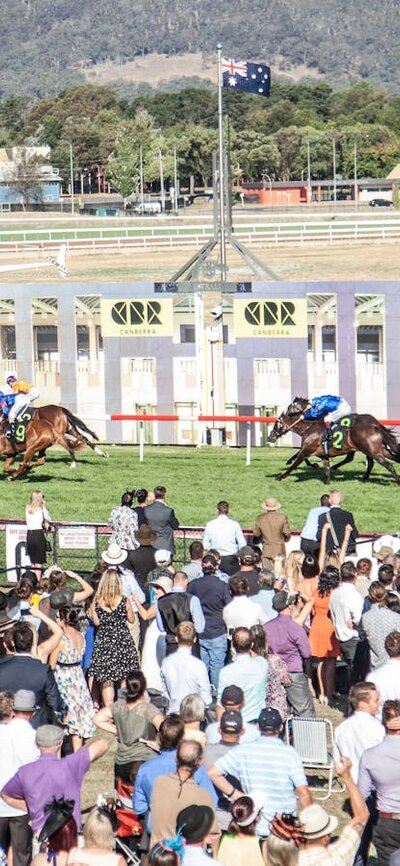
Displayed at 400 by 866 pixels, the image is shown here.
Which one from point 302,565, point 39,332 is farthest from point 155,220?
point 302,565

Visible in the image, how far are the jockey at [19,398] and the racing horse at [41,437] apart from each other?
4.7 inches

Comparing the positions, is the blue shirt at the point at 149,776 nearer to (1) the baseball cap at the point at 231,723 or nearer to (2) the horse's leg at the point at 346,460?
(1) the baseball cap at the point at 231,723

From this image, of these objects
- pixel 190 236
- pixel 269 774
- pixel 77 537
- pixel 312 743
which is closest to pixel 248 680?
pixel 312 743

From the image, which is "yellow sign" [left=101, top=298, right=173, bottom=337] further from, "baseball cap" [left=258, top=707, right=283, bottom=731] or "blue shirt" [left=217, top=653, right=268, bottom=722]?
"baseball cap" [left=258, top=707, right=283, bottom=731]

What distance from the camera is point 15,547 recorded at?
15.9 metres

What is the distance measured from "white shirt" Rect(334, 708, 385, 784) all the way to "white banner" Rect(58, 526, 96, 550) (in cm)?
745

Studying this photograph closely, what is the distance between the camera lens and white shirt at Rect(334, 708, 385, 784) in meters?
8.12

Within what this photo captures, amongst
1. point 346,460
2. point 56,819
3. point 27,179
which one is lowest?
point 346,460

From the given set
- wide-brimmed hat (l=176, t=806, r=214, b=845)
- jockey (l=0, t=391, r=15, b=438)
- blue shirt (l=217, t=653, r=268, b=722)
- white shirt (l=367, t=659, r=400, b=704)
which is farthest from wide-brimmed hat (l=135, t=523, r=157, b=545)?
jockey (l=0, t=391, r=15, b=438)

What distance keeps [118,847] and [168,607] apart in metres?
2.52

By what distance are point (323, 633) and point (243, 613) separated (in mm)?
1195

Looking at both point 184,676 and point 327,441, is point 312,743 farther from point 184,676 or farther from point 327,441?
point 327,441

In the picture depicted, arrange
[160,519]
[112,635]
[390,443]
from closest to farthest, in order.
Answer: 1. [112,635]
2. [160,519]
3. [390,443]

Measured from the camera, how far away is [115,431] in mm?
24844
